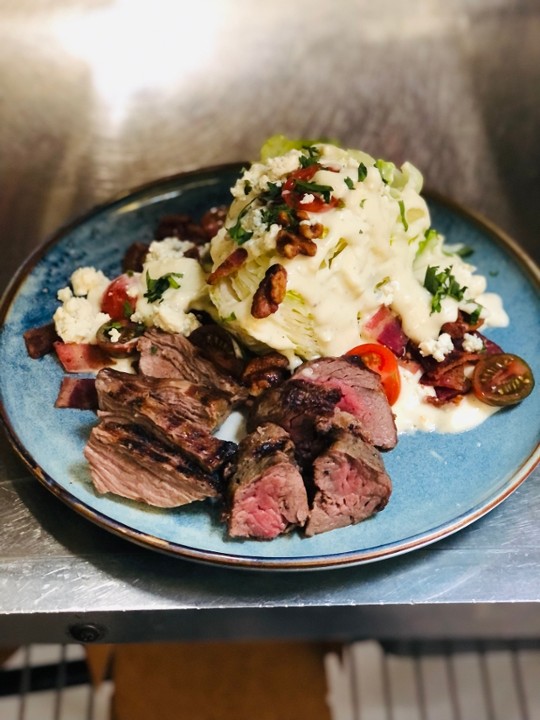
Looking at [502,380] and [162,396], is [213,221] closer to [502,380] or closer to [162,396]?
[162,396]

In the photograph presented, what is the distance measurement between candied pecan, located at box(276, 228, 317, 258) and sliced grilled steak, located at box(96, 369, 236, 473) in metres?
0.40

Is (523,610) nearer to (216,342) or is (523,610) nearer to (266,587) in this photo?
(266,587)

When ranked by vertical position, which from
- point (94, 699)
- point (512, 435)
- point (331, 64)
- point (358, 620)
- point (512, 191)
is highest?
point (331, 64)

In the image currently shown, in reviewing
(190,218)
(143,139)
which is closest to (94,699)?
(190,218)

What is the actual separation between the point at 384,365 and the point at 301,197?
48 cm

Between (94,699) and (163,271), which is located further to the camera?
(94,699)

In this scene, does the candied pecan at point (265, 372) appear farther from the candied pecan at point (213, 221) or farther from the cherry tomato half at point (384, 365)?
the candied pecan at point (213, 221)

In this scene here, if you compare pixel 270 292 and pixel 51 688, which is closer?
pixel 270 292

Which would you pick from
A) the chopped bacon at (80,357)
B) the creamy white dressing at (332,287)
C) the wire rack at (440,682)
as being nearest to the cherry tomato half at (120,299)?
→ the creamy white dressing at (332,287)

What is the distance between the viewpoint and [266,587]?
190cm

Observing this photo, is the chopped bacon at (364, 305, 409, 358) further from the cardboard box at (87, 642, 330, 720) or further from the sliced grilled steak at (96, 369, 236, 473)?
the cardboard box at (87, 642, 330, 720)

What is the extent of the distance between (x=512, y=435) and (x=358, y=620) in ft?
1.93

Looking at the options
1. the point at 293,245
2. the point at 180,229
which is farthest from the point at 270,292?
the point at 180,229

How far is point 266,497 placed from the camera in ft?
5.88
